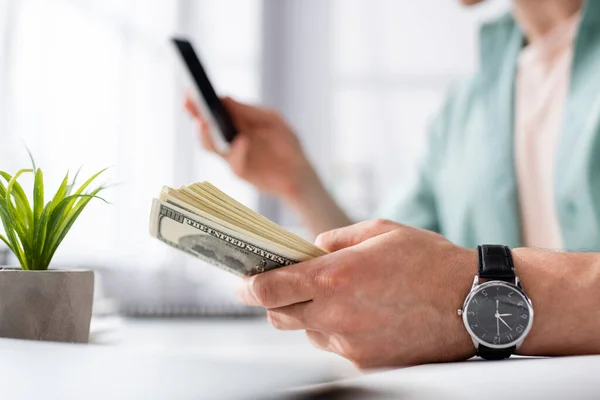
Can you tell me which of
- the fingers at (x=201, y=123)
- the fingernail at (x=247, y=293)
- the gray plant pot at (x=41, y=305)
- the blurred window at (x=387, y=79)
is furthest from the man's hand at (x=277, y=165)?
the blurred window at (x=387, y=79)

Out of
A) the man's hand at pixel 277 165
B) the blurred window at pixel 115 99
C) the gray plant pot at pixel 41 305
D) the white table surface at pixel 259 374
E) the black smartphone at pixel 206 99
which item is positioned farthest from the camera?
the blurred window at pixel 115 99

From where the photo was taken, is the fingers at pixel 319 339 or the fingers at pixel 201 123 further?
the fingers at pixel 201 123

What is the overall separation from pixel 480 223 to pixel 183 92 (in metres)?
1.01

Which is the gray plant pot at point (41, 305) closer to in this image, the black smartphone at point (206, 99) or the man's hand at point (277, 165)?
the black smartphone at point (206, 99)

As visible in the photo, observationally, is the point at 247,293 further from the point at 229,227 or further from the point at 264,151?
the point at 264,151

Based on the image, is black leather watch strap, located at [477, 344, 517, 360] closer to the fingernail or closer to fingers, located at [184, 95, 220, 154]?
the fingernail

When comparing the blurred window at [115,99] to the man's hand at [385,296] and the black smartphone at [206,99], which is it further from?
the man's hand at [385,296]

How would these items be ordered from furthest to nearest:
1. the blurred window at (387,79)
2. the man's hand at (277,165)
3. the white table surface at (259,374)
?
the blurred window at (387,79) < the man's hand at (277,165) < the white table surface at (259,374)

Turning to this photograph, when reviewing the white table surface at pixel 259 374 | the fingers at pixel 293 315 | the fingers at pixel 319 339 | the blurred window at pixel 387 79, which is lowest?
the white table surface at pixel 259 374

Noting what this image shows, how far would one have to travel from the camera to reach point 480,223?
1.49 m

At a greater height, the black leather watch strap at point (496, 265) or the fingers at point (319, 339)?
the black leather watch strap at point (496, 265)

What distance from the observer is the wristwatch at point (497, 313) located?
22.7 inches

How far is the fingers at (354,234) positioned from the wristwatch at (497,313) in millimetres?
103

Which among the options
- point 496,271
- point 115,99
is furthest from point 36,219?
point 115,99
